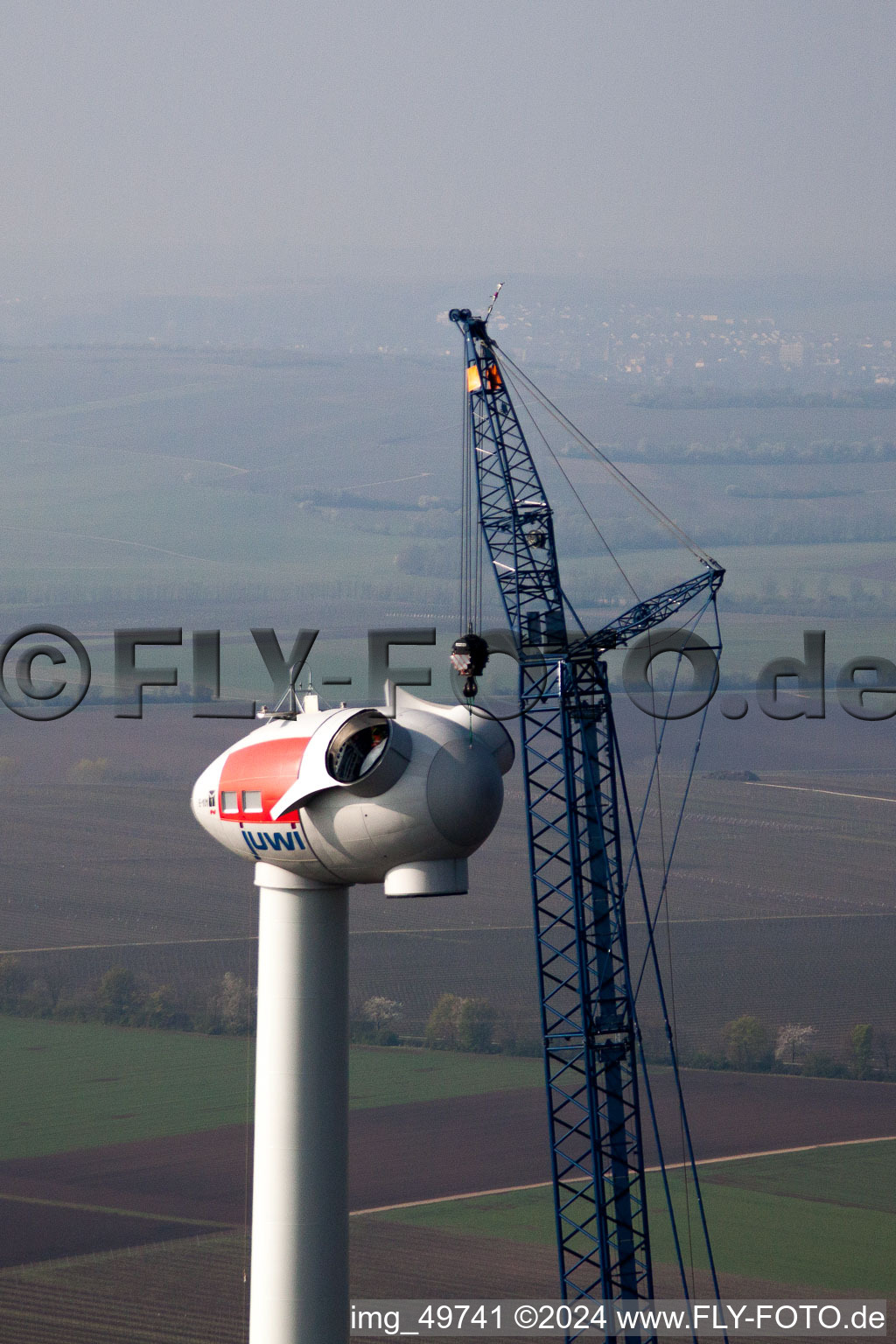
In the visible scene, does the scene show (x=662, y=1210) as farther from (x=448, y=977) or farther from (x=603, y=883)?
(x=603, y=883)

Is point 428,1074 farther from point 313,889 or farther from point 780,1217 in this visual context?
point 313,889

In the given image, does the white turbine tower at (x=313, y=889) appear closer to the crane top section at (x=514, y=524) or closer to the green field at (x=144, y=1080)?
the crane top section at (x=514, y=524)

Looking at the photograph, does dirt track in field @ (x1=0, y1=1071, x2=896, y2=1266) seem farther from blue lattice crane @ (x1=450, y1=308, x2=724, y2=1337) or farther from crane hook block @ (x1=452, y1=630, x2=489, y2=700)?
crane hook block @ (x1=452, y1=630, x2=489, y2=700)

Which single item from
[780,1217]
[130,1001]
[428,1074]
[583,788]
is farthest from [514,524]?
[130,1001]

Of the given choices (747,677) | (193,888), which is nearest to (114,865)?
(193,888)

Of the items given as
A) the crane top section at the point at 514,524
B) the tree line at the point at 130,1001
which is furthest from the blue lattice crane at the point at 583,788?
the tree line at the point at 130,1001

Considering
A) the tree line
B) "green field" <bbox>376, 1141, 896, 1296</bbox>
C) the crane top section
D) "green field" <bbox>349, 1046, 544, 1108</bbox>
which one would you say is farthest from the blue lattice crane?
the tree line
